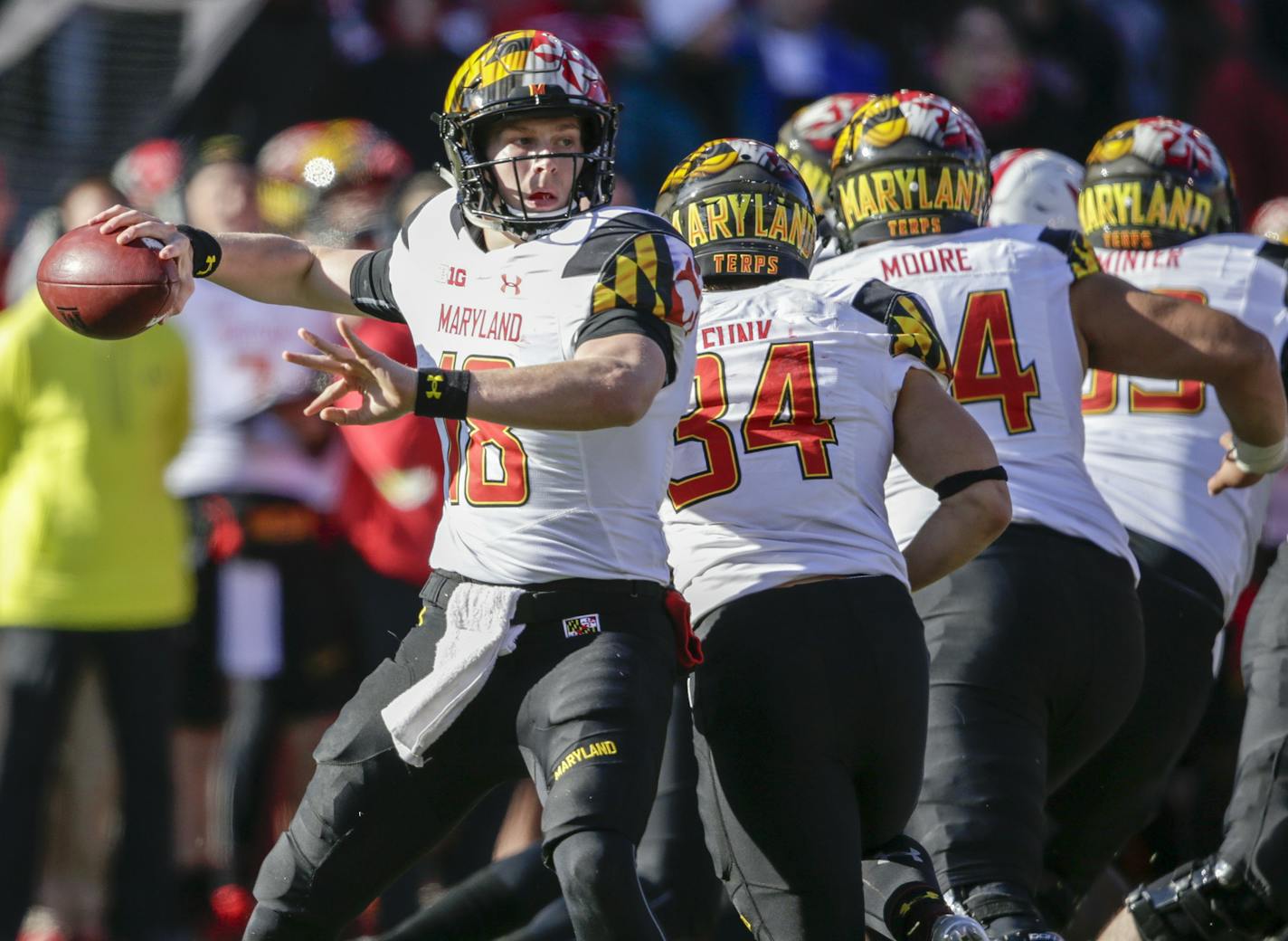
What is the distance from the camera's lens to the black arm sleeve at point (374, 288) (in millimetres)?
4410

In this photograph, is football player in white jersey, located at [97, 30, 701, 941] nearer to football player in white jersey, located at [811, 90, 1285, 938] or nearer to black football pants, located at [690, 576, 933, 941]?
black football pants, located at [690, 576, 933, 941]

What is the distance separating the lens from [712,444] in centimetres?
449

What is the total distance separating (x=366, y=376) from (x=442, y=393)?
0.45ft

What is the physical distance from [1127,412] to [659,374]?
2.19 metres

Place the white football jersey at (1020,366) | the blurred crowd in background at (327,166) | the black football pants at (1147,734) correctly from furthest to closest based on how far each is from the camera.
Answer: the blurred crowd in background at (327,166) → the black football pants at (1147,734) → the white football jersey at (1020,366)

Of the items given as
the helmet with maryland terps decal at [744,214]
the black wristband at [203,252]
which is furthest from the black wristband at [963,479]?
the black wristband at [203,252]

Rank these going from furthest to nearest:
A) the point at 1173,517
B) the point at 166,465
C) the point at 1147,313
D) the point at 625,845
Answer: the point at 166,465
the point at 1173,517
the point at 1147,313
the point at 625,845

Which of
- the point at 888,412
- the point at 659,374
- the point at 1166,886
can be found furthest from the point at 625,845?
the point at 1166,886

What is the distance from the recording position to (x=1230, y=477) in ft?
17.7

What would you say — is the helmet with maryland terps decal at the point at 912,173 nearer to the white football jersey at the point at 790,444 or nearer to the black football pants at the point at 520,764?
the white football jersey at the point at 790,444

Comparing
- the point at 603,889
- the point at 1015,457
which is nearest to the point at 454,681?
the point at 603,889

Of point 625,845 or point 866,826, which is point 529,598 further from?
point 866,826

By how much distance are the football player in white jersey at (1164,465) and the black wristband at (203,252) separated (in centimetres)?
246

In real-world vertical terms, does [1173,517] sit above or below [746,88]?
below
